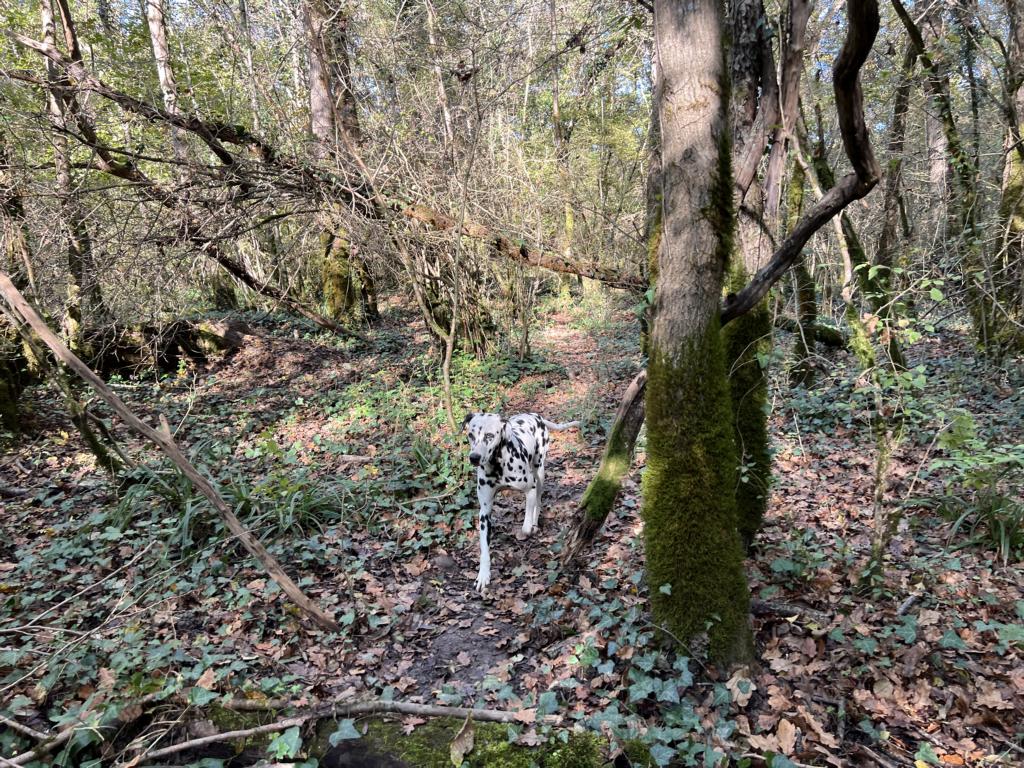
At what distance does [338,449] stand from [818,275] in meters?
10.8

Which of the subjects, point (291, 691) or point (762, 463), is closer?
point (291, 691)

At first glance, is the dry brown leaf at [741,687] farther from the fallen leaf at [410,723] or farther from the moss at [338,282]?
the moss at [338,282]

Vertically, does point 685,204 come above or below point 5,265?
below

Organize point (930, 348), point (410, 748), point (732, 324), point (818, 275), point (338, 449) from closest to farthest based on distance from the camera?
1. point (410, 748)
2. point (732, 324)
3. point (338, 449)
4. point (930, 348)
5. point (818, 275)

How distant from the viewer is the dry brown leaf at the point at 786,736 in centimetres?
280

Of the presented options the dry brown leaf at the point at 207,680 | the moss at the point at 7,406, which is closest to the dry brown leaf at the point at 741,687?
the dry brown leaf at the point at 207,680

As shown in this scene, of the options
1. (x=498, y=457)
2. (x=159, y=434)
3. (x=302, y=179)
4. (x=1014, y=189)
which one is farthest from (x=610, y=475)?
(x=1014, y=189)

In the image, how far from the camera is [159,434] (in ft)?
11.3

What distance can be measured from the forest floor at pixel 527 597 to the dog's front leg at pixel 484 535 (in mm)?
146

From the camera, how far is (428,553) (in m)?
5.69

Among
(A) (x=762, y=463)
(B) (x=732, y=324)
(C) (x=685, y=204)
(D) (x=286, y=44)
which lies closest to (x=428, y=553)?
(A) (x=762, y=463)

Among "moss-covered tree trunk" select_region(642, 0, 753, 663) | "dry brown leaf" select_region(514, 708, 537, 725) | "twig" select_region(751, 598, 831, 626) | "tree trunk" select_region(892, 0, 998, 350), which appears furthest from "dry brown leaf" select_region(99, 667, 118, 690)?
"tree trunk" select_region(892, 0, 998, 350)

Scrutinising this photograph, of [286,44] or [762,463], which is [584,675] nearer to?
[762,463]

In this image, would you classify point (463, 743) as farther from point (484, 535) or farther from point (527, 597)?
point (484, 535)
